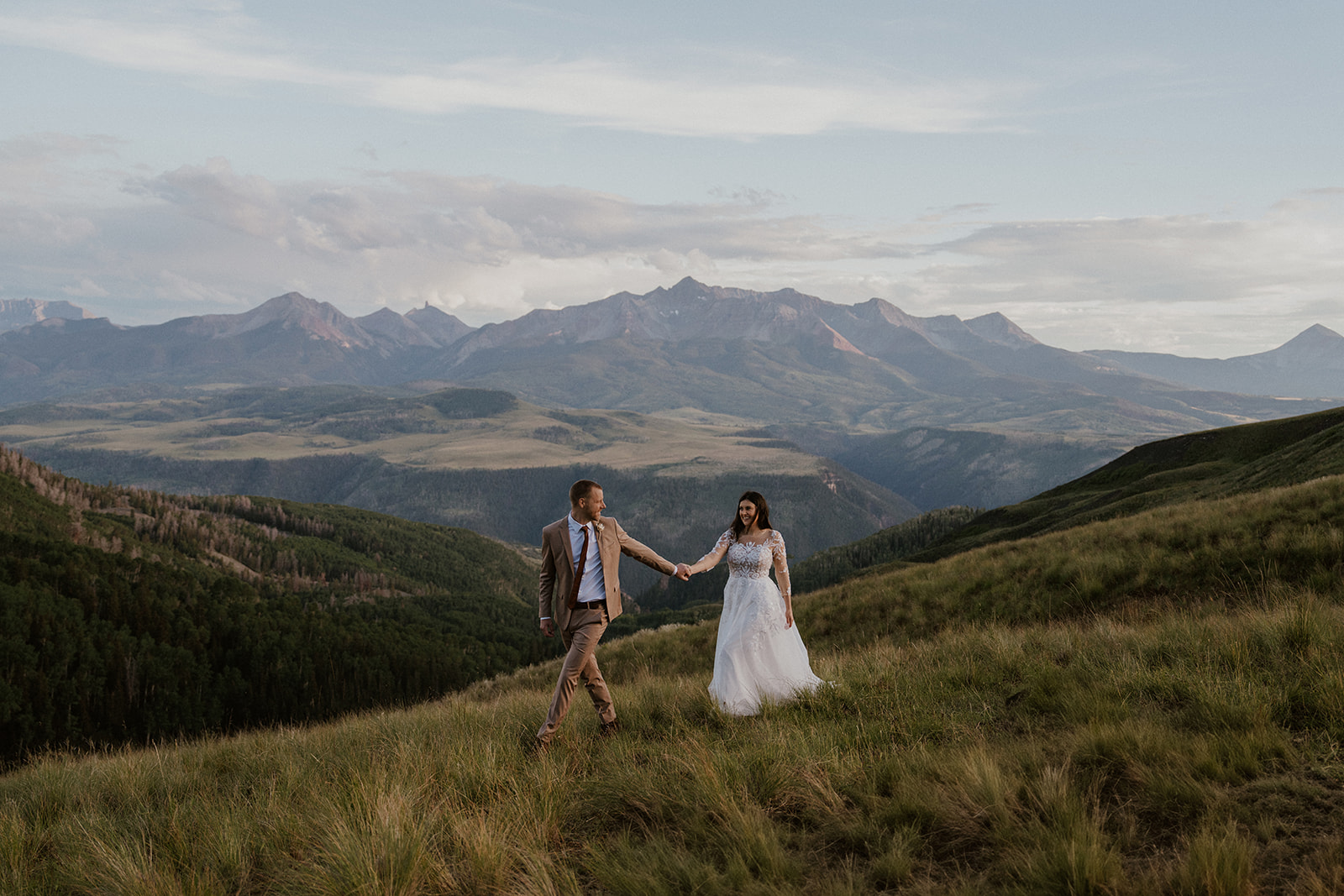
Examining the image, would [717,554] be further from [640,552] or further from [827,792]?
[827,792]

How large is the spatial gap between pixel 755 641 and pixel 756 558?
1.24 meters

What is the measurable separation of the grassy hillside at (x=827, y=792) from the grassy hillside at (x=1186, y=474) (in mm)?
29303

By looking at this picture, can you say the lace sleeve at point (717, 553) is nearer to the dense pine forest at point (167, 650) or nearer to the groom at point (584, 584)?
the groom at point (584, 584)

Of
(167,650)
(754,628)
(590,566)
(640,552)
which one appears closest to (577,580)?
(590,566)

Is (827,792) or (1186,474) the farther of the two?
(1186,474)

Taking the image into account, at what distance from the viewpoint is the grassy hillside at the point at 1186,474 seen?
3544cm

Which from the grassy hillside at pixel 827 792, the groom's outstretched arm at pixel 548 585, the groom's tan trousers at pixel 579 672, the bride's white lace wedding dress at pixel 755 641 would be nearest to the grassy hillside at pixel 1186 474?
the grassy hillside at pixel 827 792

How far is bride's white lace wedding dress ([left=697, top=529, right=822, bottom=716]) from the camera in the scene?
10.2 metres

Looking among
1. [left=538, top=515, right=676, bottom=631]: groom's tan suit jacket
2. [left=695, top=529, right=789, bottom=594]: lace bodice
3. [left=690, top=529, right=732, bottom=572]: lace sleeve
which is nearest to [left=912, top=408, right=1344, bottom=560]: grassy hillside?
[left=695, top=529, right=789, bottom=594]: lace bodice

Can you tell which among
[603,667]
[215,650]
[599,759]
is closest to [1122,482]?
[603,667]

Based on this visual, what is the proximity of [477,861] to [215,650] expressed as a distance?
146115 mm

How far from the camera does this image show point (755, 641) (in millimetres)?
10555

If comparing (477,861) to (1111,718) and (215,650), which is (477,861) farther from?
(215,650)

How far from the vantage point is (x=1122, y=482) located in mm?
67375
